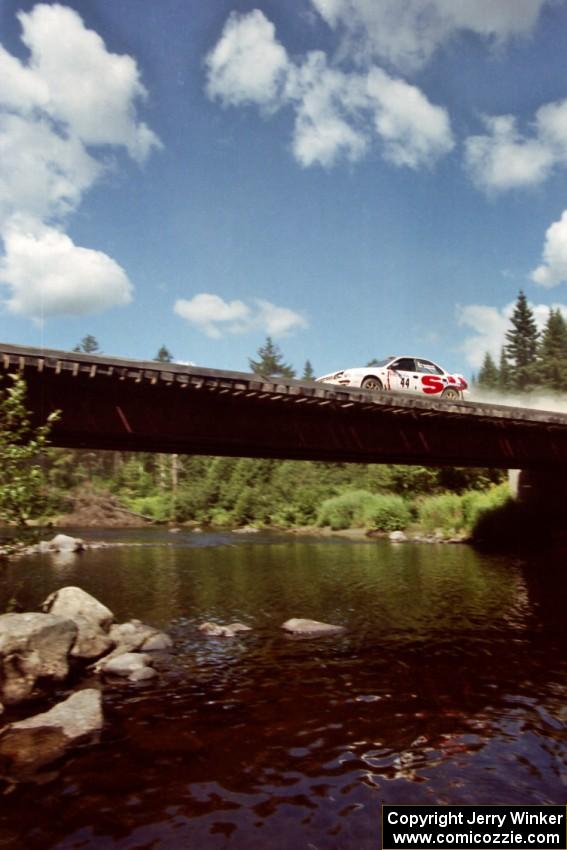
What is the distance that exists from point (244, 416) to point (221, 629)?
281 inches

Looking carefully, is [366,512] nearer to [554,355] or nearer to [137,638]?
[137,638]

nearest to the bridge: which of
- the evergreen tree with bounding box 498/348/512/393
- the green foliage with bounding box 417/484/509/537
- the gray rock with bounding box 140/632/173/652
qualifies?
the gray rock with bounding box 140/632/173/652

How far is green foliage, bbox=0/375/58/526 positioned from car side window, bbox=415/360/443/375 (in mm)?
18913

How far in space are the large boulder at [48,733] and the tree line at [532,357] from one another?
361 feet

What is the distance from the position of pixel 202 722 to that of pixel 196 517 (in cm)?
5543

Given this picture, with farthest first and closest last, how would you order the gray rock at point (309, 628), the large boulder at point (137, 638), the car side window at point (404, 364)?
the car side window at point (404, 364) → the gray rock at point (309, 628) → the large boulder at point (137, 638)

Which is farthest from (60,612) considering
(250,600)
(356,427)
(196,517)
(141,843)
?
(196,517)

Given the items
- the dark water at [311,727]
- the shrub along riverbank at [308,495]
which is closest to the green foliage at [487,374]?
the shrub along riverbank at [308,495]

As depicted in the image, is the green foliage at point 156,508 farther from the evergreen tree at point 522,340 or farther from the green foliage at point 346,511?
the evergreen tree at point 522,340

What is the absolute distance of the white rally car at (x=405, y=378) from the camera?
85.1 feet

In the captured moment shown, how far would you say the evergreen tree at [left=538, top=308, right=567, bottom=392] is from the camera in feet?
351

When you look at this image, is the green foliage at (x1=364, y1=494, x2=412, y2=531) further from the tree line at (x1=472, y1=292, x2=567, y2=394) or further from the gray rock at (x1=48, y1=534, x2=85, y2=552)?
the tree line at (x1=472, y1=292, x2=567, y2=394)

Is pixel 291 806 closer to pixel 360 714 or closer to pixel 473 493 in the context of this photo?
pixel 360 714

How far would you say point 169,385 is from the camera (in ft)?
56.1
